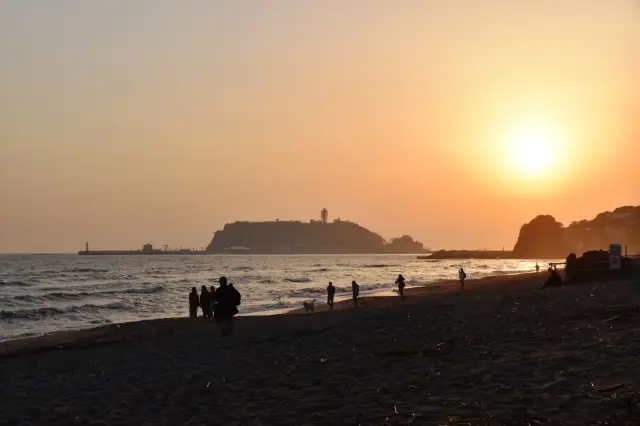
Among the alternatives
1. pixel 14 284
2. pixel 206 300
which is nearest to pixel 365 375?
pixel 206 300

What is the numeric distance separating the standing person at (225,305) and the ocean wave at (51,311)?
840 inches

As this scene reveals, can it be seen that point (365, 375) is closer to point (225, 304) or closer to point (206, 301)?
point (225, 304)

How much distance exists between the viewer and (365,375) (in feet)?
38.2

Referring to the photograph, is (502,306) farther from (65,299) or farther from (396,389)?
(65,299)

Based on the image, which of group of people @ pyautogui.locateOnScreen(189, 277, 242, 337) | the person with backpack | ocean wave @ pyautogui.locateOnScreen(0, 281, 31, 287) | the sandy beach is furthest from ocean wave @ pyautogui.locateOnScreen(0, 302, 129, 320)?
ocean wave @ pyautogui.locateOnScreen(0, 281, 31, 287)

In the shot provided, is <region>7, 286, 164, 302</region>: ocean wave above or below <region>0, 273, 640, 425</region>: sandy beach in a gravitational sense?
below

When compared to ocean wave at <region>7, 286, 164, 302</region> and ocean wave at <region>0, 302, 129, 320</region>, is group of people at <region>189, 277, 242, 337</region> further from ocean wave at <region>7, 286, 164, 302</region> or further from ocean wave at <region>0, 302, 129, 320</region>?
ocean wave at <region>7, 286, 164, 302</region>

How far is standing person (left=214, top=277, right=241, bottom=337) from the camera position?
1934 cm

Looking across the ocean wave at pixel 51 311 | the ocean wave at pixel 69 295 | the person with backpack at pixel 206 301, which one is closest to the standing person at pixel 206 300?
the person with backpack at pixel 206 301

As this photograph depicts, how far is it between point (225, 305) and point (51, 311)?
2491cm

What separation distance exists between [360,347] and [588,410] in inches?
286

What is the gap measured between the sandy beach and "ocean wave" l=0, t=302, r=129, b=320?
19210 millimetres

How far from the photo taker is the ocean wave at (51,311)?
1458 inches

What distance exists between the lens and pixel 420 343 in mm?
14648
